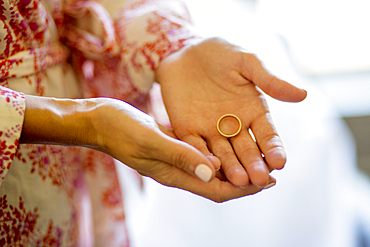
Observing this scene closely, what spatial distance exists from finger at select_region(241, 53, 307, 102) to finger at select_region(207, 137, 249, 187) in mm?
131

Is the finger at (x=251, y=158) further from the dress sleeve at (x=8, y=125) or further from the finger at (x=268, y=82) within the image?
the dress sleeve at (x=8, y=125)

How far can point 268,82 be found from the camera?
54 cm

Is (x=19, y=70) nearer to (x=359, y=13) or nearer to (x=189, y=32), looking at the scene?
(x=189, y=32)

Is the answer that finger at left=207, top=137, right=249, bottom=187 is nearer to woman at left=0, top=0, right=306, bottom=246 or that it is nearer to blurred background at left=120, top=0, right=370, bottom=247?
woman at left=0, top=0, right=306, bottom=246

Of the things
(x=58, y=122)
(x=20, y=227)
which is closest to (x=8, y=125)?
(x=58, y=122)

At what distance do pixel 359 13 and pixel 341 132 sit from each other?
917 mm

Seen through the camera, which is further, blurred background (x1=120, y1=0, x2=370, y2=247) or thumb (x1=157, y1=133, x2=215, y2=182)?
blurred background (x1=120, y1=0, x2=370, y2=247)

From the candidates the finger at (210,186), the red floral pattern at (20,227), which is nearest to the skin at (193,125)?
the finger at (210,186)

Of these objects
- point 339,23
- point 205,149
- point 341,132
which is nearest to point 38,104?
point 205,149

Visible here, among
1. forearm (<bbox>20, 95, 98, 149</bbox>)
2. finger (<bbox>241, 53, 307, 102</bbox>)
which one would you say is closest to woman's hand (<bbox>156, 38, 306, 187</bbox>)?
finger (<bbox>241, 53, 307, 102</bbox>)

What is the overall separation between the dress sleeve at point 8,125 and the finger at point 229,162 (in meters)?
0.33

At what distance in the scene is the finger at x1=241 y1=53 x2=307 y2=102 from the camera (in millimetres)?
526

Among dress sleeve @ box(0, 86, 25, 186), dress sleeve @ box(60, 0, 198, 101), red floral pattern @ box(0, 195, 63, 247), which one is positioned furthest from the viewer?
dress sleeve @ box(60, 0, 198, 101)

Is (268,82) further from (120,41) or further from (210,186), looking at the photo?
(120,41)
